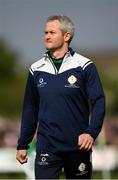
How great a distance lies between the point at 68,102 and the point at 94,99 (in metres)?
0.23

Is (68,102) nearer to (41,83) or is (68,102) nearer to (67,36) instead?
(41,83)

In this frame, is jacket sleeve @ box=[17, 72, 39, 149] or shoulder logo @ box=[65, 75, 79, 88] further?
jacket sleeve @ box=[17, 72, 39, 149]

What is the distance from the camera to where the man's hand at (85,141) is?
7.20 m

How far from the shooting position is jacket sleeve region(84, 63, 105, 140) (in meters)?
7.32

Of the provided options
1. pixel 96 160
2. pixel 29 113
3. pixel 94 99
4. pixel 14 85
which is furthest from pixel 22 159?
pixel 14 85

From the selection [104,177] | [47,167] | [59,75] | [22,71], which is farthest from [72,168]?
[22,71]

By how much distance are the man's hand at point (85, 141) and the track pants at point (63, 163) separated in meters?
0.24

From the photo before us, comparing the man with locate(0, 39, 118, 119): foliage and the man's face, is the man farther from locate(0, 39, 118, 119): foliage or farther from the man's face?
locate(0, 39, 118, 119): foliage

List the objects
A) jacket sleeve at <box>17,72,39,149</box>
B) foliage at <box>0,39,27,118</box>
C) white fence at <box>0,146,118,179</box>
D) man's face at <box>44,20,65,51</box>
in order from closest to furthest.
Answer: man's face at <box>44,20,65,51</box>
jacket sleeve at <box>17,72,39,149</box>
white fence at <box>0,146,118,179</box>
foliage at <box>0,39,27,118</box>

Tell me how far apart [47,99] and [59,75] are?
24cm

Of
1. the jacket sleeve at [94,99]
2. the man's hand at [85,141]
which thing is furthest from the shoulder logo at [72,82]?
the man's hand at [85,141]

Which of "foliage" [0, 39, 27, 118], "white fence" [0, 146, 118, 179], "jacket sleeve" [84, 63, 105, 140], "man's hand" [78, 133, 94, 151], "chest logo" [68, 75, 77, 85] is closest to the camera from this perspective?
"man's hand" [78, 133, 94, 151]

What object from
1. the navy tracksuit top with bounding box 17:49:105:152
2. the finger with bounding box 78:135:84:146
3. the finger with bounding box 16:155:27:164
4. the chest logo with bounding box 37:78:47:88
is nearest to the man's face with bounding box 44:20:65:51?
the navy tracksuit top with bounding box 17:49:105:152

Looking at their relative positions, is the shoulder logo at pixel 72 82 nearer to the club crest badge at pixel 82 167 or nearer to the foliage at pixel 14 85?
the club crest badge at pixel 82 167
